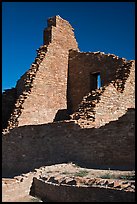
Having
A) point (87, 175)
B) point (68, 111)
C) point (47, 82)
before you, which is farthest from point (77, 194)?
point (68, 111)

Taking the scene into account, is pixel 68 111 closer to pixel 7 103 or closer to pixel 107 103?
pixel 7 103

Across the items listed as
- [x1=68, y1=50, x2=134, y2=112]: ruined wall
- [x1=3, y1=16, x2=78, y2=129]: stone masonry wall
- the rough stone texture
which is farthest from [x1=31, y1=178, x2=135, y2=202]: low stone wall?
[x1=68, y1=50, x2=134, y2=112]: ruined wall

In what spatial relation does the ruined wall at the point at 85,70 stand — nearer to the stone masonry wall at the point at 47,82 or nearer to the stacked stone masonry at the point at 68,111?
the stacked stone masonry at the point at 68,111

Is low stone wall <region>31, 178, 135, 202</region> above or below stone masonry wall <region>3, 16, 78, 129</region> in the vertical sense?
below

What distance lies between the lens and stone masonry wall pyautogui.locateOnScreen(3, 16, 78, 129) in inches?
579

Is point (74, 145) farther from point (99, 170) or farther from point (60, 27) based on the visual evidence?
point (60, 27)

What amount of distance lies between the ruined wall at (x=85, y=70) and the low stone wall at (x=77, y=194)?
8262 mm

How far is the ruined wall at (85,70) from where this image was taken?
610 inches

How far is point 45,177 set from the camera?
27.5 ft

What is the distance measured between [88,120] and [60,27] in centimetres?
792

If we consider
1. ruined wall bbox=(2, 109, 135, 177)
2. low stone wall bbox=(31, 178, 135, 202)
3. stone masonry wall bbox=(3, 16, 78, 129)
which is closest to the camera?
low stone wall bbox=(31, 178, 135, 202)

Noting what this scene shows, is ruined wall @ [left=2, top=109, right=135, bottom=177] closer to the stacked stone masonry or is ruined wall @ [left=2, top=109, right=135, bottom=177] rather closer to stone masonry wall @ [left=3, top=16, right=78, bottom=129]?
the stacked stone masonry

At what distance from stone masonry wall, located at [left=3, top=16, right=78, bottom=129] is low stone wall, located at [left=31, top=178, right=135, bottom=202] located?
240 inches

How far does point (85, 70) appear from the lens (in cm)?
1659
